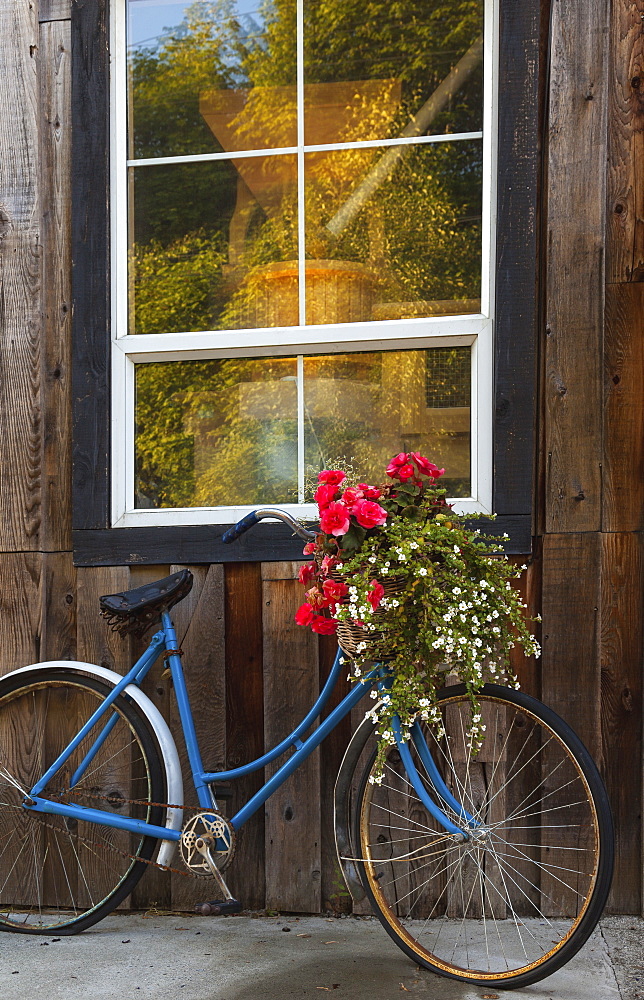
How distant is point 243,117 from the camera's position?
287 centimetres

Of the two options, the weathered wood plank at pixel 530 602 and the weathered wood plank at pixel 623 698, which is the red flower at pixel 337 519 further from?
the weathered wood plank at pixel 623 698

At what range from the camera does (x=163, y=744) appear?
8.19ft

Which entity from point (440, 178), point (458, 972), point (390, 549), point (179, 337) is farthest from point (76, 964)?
point (440, 178)

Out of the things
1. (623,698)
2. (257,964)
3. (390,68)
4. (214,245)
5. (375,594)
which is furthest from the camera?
(214,245)

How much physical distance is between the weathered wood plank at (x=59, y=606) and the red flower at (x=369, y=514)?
3.95 ft

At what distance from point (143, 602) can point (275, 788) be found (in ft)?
2.10

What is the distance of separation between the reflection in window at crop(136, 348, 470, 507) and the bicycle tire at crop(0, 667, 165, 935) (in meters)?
0.69

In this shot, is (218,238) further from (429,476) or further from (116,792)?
(116,792)

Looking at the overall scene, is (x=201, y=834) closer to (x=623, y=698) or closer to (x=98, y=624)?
(x=98, y=624)

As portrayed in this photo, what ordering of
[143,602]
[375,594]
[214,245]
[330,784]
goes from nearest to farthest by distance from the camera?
[375,594] → [143,602] → [330,784] → [214,245]

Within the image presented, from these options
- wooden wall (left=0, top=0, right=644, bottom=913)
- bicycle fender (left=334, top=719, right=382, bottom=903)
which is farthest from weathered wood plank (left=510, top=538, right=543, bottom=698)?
bicycle fender (left=334, top=719, right=382, bottom=903)

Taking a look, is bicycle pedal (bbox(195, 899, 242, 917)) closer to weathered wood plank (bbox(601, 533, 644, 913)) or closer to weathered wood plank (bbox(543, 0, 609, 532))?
weathered wood plank (bbox(601, 533, 644, 913))

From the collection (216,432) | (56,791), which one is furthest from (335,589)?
(56,791)

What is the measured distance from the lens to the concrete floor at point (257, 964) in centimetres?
215
